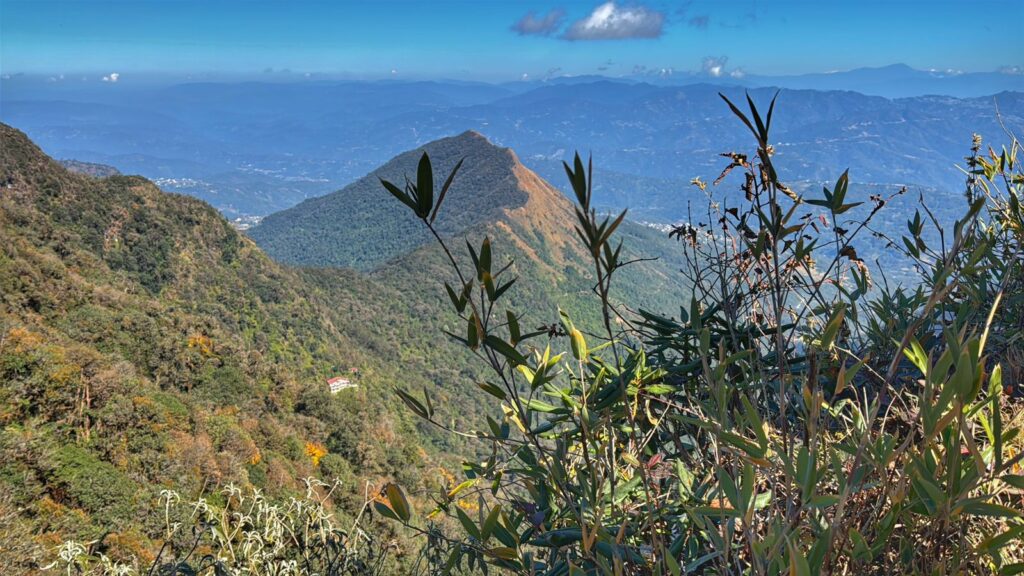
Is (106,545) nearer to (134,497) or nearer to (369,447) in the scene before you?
(134,497)

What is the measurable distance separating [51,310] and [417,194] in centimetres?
2177

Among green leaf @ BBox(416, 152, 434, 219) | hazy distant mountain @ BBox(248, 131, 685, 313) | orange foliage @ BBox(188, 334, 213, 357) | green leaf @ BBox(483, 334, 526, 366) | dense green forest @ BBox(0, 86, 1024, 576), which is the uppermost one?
green leaf @ BBox(416, 152, 434, 219)

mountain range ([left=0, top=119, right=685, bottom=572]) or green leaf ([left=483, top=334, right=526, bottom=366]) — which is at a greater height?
green leaf ([left=483, top=334, right=526, bottom=366])

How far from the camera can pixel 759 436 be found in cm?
75

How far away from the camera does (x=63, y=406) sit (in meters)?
11.2

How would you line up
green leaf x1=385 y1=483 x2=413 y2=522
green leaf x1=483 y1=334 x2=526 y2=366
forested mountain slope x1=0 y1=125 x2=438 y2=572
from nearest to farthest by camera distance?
green leaf x1=483 y1=334 x2=526 y2=366, green leaf x1=385 y1=483 x2=413 y2=522, forested mountain slope x1=0 y1=125 x2=438 y2=572

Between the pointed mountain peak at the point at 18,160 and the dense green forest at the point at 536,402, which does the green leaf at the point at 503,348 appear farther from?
the pointed mountain peak at the point at 18,160

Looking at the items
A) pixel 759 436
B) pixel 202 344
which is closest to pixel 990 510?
pixel 759 436

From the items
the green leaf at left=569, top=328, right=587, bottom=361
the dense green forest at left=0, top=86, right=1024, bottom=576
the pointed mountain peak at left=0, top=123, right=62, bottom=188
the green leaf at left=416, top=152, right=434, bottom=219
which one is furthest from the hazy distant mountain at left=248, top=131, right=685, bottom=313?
the green leaf at left=416, top=152, right=434, bottom=219

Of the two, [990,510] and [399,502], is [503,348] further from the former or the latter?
[990,510]

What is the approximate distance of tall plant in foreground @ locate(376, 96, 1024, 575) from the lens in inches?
27.9

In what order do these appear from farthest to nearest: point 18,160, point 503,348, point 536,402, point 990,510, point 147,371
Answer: point 18,160
point 147,371
point 536,402
point 503,348
point 990,510

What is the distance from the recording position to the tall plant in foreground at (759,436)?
2.33ft

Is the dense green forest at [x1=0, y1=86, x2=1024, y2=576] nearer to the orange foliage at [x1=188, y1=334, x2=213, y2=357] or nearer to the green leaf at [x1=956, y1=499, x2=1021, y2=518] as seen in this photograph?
the green leaf at [x1=956, y1=499, x2=1021, y2=518]
